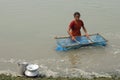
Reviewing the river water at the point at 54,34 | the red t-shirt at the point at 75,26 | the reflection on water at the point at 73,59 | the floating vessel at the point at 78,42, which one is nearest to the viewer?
the river water at the point at 54,34

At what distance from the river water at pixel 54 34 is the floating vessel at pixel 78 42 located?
0.55ft

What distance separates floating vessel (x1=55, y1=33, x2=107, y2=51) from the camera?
9992mm

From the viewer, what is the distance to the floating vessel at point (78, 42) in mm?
9992

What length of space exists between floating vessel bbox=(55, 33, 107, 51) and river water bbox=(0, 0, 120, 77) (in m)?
0.17

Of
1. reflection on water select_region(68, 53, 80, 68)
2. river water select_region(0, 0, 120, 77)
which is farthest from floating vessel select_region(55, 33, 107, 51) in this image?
reflection on water select_region(68, 53, 80, 68)

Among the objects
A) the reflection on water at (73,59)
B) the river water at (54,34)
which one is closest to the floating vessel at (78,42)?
the river water at (54,34)

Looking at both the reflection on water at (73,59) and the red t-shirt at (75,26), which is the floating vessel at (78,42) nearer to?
the red t-shirt at (75,26)

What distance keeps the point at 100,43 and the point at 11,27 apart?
3.85 metres

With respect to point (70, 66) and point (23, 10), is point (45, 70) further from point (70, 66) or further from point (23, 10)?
point (23, 10)

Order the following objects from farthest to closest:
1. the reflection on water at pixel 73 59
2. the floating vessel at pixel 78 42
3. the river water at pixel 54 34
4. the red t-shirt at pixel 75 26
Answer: the red t-shirt at pixel 75 26 < the floating vessel at pixel 78 42 < the reflection on water at pixel 73 59 < the river water at pixel 54 34

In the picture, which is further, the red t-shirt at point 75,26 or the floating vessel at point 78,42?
the red t-shirt at point 75,26

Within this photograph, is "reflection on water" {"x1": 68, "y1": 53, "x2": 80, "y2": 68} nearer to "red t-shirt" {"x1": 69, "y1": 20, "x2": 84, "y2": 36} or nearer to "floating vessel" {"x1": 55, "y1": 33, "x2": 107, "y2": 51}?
"floating vessel" {"x1": 55, "y1": 33, "x2": 107, "y2": 51}

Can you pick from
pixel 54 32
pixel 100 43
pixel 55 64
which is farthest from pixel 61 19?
pixel 55 64

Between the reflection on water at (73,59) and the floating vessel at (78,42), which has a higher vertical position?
the floating vessel at (78,42)
